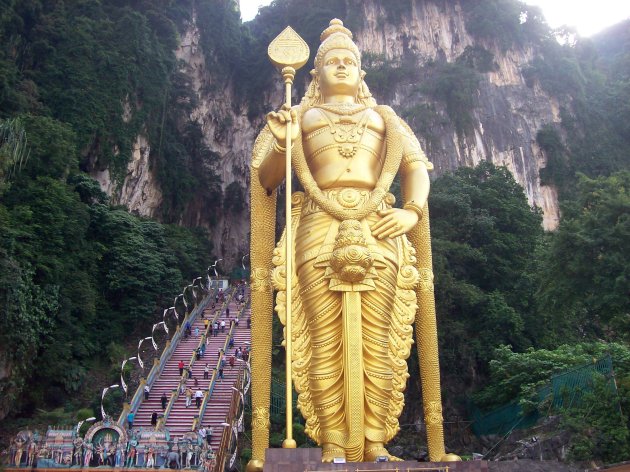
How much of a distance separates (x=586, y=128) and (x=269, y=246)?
92.6 feet

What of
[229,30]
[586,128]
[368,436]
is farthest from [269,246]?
[229,30]

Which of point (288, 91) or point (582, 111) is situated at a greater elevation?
point (582, 111)

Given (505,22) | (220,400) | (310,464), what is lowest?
(310,464)

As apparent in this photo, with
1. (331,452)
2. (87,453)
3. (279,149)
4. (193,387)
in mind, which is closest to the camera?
(331,452)

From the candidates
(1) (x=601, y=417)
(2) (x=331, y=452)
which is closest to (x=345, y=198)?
(2) (x=331, y=452)

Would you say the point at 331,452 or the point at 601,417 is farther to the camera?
the point at 601,417

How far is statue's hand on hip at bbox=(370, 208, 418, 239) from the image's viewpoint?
18.0 ft

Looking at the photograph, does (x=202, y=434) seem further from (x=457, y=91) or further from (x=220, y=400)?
(x=457, y=91)

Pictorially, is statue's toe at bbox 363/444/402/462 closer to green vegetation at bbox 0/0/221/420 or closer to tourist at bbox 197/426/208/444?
tourist at bbox 197/426/208/444

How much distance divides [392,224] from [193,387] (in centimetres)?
940

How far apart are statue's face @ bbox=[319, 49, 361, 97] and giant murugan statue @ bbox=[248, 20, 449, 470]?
0.01 metres

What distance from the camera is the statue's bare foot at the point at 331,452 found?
16.1 ft

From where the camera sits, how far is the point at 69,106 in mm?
23500

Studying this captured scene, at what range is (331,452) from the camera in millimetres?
4953
